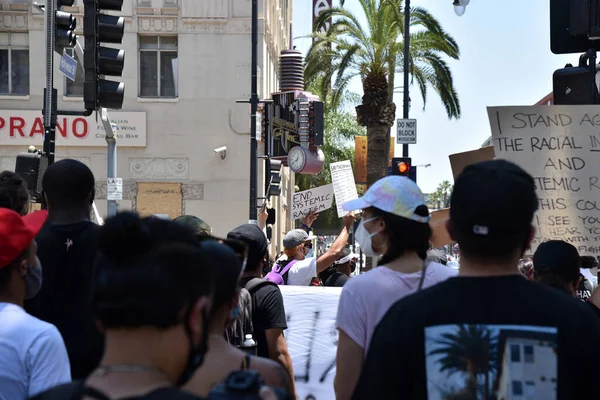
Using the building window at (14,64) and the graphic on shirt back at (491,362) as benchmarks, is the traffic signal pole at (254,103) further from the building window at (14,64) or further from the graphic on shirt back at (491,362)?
the graphic on shirt back at (491,362)

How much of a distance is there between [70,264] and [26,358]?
129 cm

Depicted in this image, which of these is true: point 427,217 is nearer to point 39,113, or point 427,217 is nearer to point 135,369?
point 135,369

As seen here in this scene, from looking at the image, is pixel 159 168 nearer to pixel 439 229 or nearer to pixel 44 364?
pixel 439 229

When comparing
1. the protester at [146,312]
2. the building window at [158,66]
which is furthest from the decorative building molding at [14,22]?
the protester at [146,312]

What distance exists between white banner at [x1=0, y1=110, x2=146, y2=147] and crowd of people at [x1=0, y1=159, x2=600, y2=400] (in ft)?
83.0

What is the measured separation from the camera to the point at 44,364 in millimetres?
2824

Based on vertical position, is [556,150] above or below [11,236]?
above

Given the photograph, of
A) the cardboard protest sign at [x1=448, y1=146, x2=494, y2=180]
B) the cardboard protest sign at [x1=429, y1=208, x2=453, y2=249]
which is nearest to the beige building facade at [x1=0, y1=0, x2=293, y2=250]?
the cardboard protest sign at [x1=448, y1=146, x2=494, y2=180]

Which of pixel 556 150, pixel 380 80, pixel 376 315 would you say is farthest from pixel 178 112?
pixel 376 315

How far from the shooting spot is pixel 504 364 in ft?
8.09

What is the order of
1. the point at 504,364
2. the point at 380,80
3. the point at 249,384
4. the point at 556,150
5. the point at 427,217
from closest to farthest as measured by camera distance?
1. the point at 249,384
2. the point at 504,364
3. the point at 427,217
4. the point at 556,150
5. the point at 380,80

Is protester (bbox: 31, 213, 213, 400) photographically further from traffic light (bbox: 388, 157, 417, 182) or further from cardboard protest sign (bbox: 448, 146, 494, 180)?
traffic light (bbox: 388, 157, 417, 182)

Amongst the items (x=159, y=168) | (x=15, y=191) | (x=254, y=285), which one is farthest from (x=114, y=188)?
(x=159, y=168)

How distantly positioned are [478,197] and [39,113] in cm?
2795
